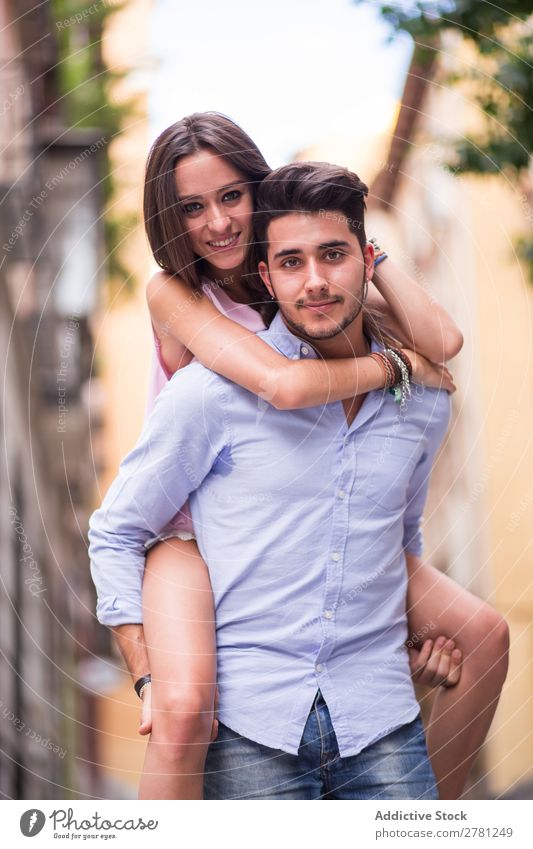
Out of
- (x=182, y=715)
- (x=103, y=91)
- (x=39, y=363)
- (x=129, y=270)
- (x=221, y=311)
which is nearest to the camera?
(x=182, y=715)

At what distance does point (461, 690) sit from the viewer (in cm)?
160

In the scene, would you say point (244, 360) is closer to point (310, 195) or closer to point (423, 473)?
point (310, 195)

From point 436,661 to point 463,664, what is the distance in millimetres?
42

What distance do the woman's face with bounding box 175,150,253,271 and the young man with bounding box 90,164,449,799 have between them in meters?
0.03

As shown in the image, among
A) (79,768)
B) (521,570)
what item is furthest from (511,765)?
(79,768)

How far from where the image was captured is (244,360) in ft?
4.69

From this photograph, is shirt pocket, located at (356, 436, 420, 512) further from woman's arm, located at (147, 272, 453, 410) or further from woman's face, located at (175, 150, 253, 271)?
woman's face, located at (175, 150, 253, 271)

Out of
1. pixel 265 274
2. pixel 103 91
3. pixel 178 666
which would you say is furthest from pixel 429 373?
pixel 103 91

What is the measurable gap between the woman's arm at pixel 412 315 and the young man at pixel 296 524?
47 mm

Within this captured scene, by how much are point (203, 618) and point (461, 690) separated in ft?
1.45

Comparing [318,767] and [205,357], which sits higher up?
[205,357]

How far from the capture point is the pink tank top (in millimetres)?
1476

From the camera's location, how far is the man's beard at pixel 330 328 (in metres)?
1.45
